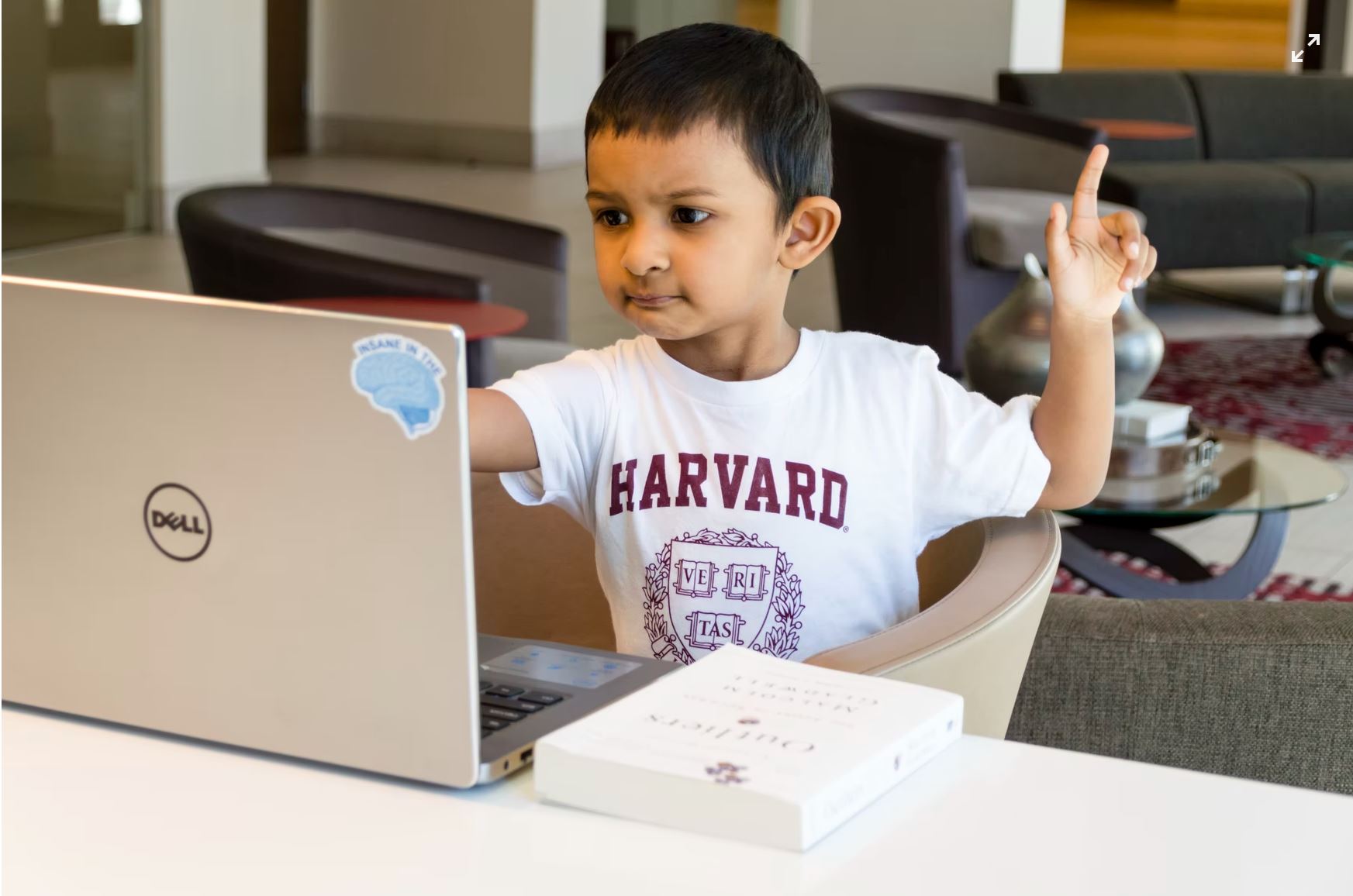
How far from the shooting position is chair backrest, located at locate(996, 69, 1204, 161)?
661 cm

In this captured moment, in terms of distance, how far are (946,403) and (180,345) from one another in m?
0.74

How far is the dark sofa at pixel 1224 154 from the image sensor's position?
6.21m

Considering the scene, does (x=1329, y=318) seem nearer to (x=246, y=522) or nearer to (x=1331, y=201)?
(x=1331, y=201)

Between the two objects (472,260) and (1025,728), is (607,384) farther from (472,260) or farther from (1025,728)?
(472,260)

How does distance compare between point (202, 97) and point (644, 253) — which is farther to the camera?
point (202, 97)

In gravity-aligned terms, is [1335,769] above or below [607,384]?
below

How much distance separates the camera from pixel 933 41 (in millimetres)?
7461

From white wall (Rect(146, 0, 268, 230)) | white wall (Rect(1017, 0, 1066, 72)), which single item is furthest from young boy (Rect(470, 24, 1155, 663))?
white wall (Rect(146, 0, 268, 230))

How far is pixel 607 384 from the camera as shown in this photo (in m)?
1.42

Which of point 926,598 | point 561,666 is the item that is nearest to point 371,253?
point 926,598

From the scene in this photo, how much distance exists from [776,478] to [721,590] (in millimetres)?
105

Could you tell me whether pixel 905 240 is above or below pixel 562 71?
below

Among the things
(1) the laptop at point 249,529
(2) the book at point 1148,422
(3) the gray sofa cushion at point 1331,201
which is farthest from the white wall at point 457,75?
(1) the laptop at point 249,529

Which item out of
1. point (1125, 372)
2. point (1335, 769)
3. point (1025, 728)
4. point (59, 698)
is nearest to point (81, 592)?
point (59, 698)
